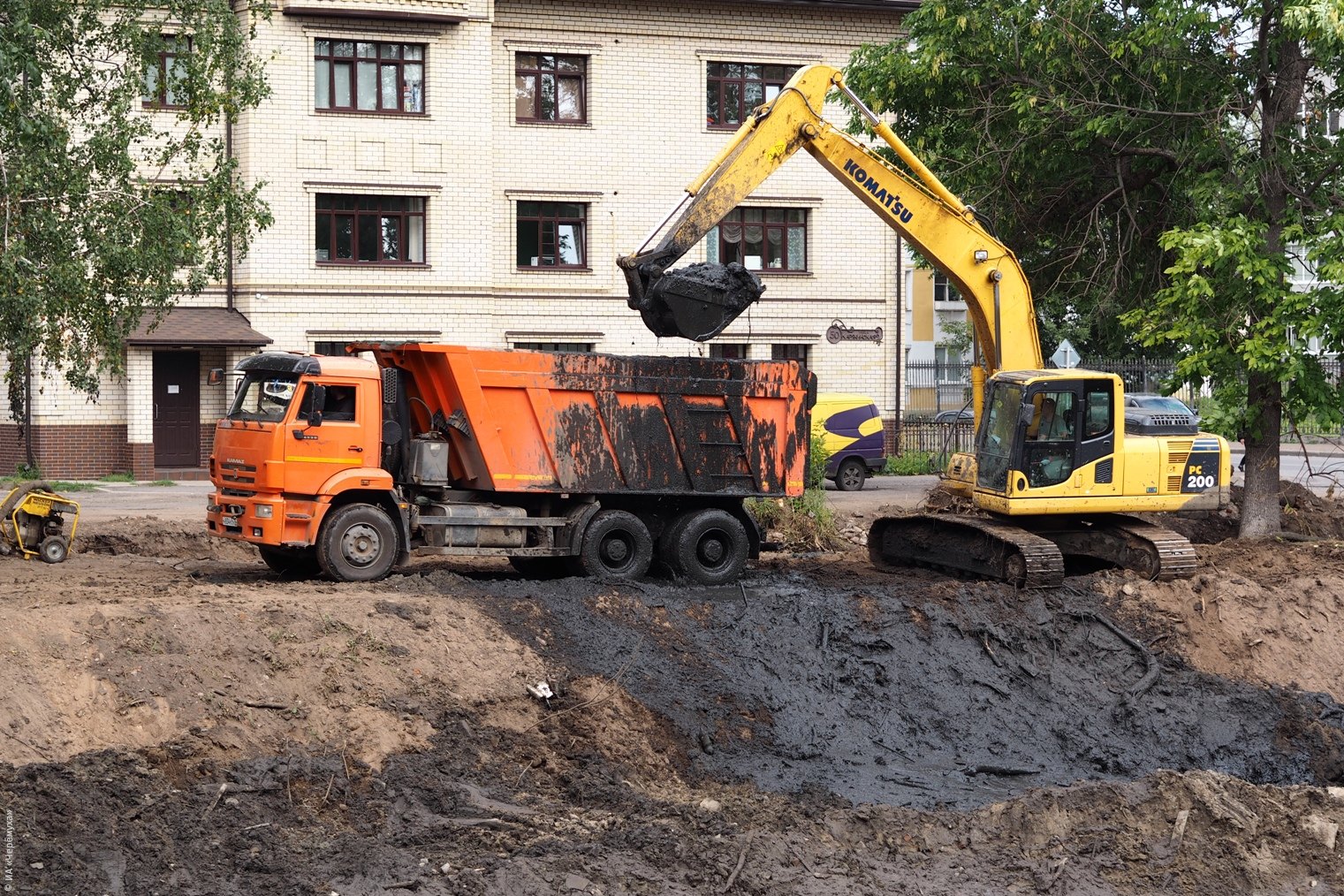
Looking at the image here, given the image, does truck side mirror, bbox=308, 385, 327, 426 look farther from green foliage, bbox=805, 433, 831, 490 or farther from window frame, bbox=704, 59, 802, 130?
window frame, bbox=704, 59, 802, 130

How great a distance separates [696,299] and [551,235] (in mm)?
18243

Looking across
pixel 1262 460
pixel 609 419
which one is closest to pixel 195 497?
pixel 609 419

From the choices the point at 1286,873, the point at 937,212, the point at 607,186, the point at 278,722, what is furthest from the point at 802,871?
the point at 607,186

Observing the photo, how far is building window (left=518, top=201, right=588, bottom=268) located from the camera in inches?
1262

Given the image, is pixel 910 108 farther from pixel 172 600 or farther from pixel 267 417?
pixel 172 600

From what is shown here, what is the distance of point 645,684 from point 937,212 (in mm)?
6792

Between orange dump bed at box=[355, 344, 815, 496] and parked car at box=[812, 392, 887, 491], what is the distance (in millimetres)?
12431

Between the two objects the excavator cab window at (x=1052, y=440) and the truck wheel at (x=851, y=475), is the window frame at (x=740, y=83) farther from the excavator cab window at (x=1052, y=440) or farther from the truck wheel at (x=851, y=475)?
the excavator cab window at (x=1052, y=440)

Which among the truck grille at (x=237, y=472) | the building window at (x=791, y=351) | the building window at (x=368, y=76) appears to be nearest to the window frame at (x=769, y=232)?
the building window at (x=791, y=351)

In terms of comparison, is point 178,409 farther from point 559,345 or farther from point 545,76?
point 545,76

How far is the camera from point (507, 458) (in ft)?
48.5

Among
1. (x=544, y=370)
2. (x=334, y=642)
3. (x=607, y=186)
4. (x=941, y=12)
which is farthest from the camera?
(x=607, y=186)

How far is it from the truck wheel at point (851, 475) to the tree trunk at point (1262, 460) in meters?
9.71

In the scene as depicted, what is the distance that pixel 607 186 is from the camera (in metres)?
32.2
